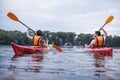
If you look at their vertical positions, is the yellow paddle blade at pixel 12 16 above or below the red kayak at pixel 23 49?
above

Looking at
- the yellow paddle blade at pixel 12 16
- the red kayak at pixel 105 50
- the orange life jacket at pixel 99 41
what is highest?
the yellow paddle blade at pixel 12 16

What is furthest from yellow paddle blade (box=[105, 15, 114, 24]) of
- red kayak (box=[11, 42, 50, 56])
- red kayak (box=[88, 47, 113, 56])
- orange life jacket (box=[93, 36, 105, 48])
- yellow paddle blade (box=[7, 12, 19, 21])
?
yellow paddle blade (box=[7, 12, 19, 21])


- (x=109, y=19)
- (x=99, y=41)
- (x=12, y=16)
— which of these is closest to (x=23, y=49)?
(x=12, y=16)

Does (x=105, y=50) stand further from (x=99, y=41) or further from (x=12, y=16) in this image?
(x=12, y=16)

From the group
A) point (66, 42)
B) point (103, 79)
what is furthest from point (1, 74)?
point (66, 42)

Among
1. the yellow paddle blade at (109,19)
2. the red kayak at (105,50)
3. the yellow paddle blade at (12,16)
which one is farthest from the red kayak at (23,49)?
the yellow paddle blade at (109,19)

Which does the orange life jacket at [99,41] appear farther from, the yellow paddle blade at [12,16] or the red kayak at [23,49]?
the yellow paddle blade at [12,16]

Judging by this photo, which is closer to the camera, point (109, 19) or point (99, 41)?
point (99, 41)

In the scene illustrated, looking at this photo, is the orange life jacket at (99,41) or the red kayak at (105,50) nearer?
the red kayak at (105,50)

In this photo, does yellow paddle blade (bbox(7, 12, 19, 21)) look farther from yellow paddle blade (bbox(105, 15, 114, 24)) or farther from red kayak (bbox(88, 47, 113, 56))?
yellow paddle blade (bbox(105, 15, 114, 24))

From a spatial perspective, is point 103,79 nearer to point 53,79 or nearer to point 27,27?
point 53,79

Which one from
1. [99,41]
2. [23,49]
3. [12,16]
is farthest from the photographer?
[12,16]

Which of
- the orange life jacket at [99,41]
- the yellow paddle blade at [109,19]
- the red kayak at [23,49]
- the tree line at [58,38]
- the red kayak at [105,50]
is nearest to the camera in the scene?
the red kayak at [23,49]

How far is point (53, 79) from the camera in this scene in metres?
3.86
